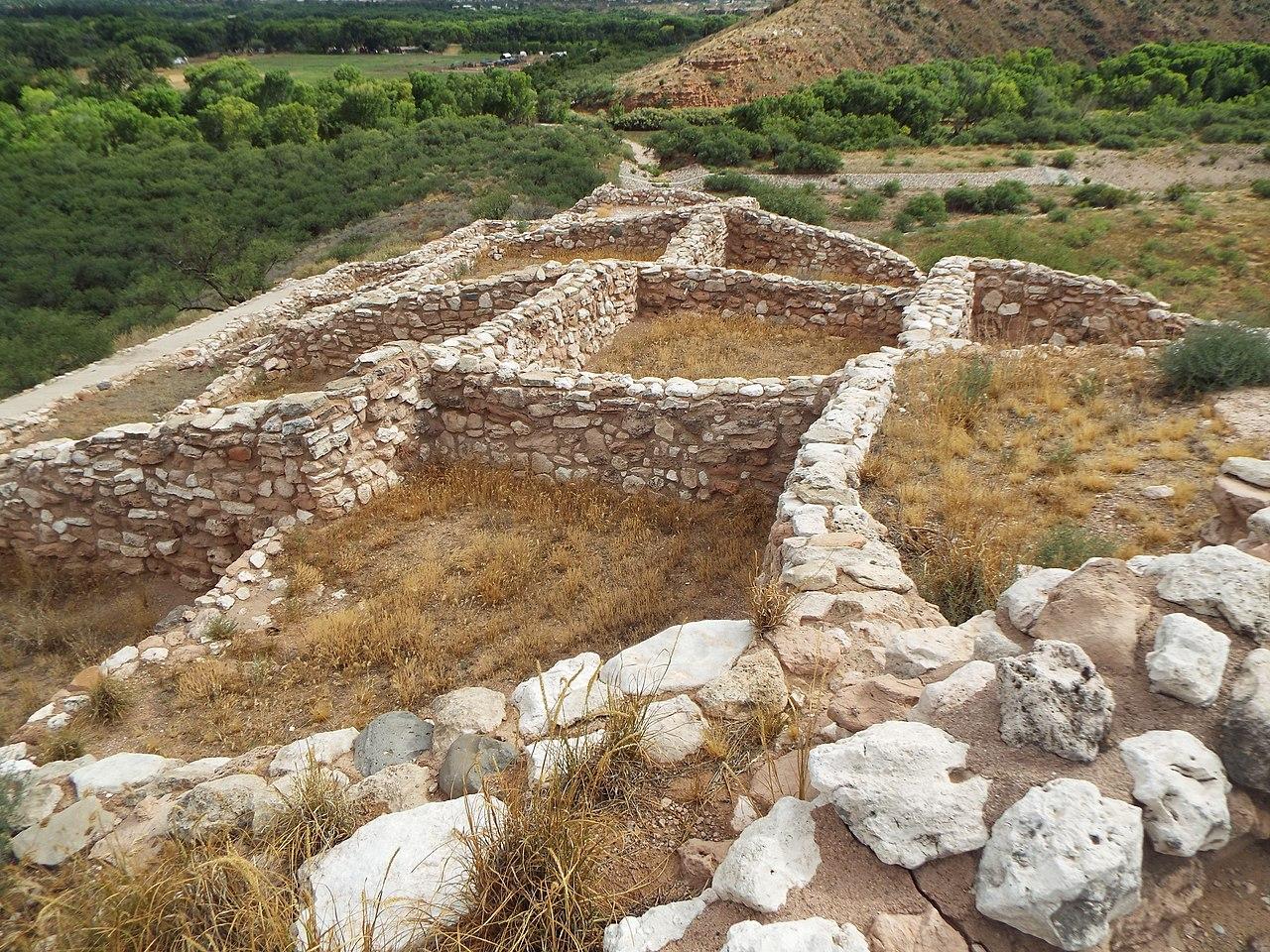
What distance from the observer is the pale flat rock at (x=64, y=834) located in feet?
10.5

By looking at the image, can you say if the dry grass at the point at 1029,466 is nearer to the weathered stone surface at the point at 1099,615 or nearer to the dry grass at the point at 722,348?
the weathered stone surface at the point at 1099,615

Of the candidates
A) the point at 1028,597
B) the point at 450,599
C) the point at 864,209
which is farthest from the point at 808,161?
the point at 1028,597

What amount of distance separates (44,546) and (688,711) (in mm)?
7543

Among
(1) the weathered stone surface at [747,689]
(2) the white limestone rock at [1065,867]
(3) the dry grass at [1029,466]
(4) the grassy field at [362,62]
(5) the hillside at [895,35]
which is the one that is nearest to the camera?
(2) the white limestone rock at [1065,867]

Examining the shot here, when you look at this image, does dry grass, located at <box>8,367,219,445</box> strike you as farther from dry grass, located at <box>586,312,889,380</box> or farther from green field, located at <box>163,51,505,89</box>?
green field, located at <box>163,51,505,89</box>

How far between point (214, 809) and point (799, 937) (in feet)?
8.42

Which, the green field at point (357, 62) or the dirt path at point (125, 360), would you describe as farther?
the green field at point (357, 62)

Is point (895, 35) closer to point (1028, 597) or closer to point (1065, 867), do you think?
point (1028, 597)

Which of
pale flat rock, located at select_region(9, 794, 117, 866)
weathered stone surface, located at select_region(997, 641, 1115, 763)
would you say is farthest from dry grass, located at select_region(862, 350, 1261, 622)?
pale flat rock, located at select_region(9, 794, 117, 866)

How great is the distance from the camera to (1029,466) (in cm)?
540

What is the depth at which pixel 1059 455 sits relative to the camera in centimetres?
539

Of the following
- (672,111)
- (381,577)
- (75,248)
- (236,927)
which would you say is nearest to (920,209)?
(381,577)

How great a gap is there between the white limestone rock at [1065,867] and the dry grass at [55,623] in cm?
621

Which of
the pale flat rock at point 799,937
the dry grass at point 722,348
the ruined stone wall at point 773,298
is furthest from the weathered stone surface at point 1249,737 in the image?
the ruined stone wall at point 773,298
